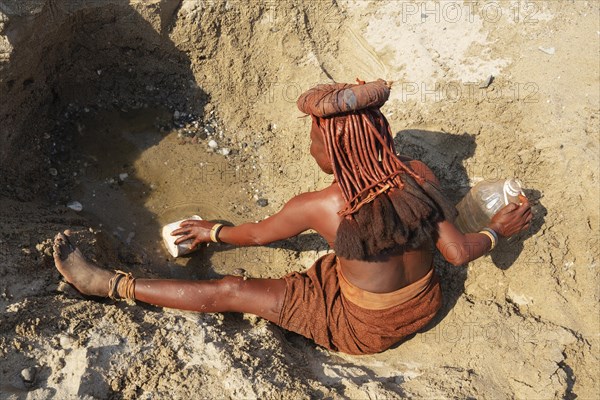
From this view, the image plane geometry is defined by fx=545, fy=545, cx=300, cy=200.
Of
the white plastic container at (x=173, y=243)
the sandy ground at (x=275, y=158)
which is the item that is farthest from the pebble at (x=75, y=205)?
the white plastic container at (x=173, y=243)

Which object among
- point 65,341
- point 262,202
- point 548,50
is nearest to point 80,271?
point 65,341

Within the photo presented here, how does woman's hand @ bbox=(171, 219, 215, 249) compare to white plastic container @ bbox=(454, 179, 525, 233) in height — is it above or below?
above

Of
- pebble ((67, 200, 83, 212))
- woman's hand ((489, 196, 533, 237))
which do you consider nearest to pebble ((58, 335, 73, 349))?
pebble ((67, 200, 83, 212))

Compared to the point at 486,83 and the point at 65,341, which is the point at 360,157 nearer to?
the point at 65,341

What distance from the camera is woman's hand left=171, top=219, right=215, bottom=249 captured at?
3.20 m

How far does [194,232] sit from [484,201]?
5.54 feet

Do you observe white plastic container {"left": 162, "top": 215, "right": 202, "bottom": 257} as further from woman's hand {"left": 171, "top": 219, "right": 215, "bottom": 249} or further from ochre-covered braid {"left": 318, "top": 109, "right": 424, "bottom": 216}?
ochre-covered braid {"left": 318, "top": 109, "right": 424, "bottom": 216}

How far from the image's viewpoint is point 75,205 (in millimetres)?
3441

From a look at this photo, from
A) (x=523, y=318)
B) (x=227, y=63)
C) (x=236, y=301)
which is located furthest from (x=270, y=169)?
(x=523, y=318)

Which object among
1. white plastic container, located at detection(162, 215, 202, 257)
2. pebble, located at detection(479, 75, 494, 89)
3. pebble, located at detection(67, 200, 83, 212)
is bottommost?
white plastic container, located at detection(162, 215, 202, 257)

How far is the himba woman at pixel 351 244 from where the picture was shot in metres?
2.26

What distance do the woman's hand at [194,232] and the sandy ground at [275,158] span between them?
22cm

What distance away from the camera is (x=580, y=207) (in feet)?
10.3

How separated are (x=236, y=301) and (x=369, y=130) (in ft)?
3.87
